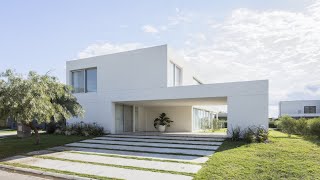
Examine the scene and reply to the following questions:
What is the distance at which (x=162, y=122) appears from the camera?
75.7 ft

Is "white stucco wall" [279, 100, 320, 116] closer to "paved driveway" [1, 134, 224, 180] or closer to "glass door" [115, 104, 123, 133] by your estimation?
"glass door" [115, 104, 123, 133]

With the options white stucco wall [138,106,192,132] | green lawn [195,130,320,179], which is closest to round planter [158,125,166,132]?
white stucco wall [138,106,192,132]

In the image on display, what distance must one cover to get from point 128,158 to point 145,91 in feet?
24.3

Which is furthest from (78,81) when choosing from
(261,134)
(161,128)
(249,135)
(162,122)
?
(261,134)

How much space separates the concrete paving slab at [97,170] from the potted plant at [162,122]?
1266cm

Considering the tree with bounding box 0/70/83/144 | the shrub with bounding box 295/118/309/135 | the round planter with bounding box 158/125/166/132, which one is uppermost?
the tree with bounding box 0/70/83/144

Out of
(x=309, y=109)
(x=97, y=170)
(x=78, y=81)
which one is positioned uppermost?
(x=78, y=81)

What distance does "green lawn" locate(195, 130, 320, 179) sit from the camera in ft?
26.3

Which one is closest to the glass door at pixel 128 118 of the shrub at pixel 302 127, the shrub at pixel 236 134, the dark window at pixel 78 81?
the dark window at pixel 78 81

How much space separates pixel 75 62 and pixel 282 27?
15.4 m

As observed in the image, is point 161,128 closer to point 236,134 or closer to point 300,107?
point 236,134

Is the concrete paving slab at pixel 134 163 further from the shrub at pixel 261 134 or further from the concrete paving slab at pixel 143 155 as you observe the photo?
the shrub at pixel 261 134

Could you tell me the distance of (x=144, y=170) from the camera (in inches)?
356

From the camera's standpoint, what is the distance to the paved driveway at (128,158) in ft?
28.9
